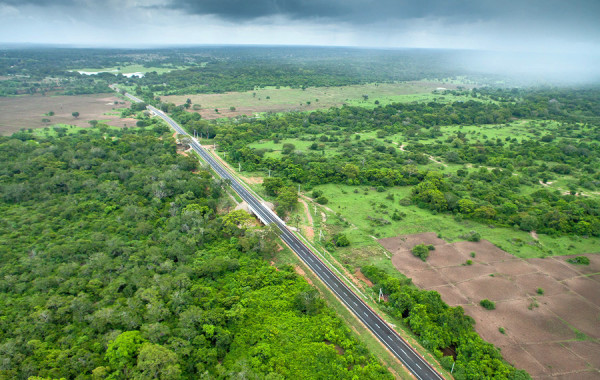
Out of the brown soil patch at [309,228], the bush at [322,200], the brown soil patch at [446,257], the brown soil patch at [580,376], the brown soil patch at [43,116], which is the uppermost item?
the brown soil patch at [43,116]

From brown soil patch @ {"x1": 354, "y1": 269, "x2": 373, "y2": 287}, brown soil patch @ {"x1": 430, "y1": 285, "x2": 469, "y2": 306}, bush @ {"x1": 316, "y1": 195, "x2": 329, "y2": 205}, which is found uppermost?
bush @ {"x1": 316, "y1": 195, "x2": 329, "y2": 205}

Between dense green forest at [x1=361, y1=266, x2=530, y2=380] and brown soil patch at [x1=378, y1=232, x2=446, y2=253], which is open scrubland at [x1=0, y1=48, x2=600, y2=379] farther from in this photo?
brown soil patch at [x1=378, y1=232, x2=446, y2=253]

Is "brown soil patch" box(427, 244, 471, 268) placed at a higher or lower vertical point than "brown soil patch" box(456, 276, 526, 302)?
higher

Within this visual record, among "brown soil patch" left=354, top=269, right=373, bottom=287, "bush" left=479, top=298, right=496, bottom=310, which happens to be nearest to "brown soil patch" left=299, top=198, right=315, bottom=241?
"brown soil patch" left=354, top=269, right=373, bottom=287

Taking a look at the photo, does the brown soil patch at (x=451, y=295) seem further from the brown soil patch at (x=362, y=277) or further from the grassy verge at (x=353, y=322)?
the grassy verge at (x=353, y=322)

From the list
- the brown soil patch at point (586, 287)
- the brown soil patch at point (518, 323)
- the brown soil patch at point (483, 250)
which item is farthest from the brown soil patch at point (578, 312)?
the brown soil patch at point (483, 250)

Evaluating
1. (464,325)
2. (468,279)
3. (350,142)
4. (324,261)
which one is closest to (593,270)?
(468,279)
